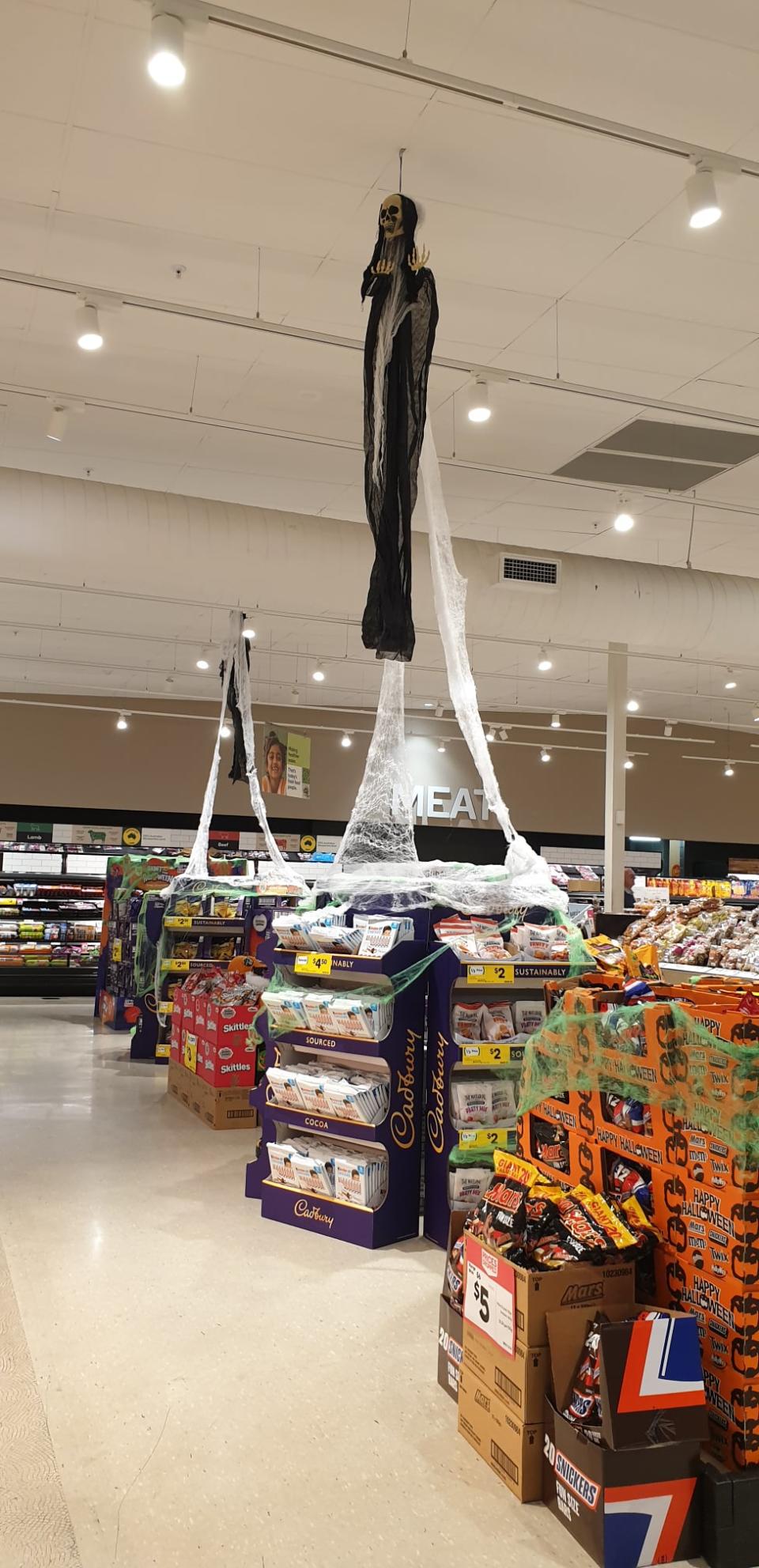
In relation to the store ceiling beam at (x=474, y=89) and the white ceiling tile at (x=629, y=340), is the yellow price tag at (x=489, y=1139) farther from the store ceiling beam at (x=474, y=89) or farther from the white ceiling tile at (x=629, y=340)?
the white ceiling tile at (x=629, y=340)

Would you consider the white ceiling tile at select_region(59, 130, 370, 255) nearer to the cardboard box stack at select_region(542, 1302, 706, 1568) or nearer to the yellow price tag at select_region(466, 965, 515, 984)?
the yellow price tag at select_region(466, 965, 515, 984)

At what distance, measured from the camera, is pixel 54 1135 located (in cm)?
652

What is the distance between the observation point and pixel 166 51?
11.6ft

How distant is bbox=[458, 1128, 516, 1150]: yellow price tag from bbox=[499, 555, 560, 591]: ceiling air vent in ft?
16.6

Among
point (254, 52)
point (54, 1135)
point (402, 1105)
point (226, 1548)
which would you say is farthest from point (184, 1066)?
point (254, 52)

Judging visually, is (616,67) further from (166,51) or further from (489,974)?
(489,974)

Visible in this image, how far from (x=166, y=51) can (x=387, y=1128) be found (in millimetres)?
4050

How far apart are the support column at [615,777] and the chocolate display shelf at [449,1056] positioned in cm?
622

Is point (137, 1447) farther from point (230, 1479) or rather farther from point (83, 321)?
point (83, 321)

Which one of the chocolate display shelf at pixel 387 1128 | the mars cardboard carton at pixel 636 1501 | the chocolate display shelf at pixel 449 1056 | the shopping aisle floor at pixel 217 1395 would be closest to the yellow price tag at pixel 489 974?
the chocolate display shelf at pixel 449 1056

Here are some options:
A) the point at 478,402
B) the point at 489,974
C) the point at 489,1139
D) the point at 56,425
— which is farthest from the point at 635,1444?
the point at 56,425

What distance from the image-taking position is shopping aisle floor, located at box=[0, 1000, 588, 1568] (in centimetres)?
264

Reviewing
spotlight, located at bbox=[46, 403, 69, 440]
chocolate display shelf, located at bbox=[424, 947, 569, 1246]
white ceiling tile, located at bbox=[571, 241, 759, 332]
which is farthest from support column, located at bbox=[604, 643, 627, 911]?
chocolate display shelf, located at bbox=[424, 947, 569, 1246]

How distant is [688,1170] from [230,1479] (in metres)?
1.42
